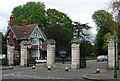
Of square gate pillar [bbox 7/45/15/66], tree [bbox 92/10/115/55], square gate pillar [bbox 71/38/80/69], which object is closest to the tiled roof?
square gate pillar [bbox 7/45/15/66]

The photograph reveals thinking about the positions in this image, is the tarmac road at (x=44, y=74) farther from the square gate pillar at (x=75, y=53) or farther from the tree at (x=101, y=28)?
the tree at (x=101, y=28)

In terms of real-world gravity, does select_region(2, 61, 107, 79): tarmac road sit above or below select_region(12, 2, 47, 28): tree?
below

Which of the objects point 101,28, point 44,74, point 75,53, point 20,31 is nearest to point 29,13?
point 20,31

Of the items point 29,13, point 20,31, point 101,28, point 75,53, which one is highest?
point 29,13

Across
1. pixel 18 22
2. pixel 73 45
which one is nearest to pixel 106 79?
pixel 73 45

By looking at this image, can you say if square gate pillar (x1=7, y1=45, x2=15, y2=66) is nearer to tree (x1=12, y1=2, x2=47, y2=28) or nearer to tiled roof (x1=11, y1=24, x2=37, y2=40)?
tiled roof (x1=11, y1=24, x2=37, y2=40)

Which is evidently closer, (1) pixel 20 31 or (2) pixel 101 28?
(1) pixel 20 31

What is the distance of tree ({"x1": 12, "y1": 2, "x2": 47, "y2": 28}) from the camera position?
5804 cm

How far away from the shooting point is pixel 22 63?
31500mm

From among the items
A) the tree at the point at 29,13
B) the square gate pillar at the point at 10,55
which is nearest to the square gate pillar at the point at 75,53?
the square gate pillar at the point at 10,55

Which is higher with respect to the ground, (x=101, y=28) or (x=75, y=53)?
(x=101, y=28)

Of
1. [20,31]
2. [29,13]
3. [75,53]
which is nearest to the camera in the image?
[75,53]

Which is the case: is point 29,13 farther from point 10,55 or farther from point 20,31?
point 10,55

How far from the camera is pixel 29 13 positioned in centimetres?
5838
